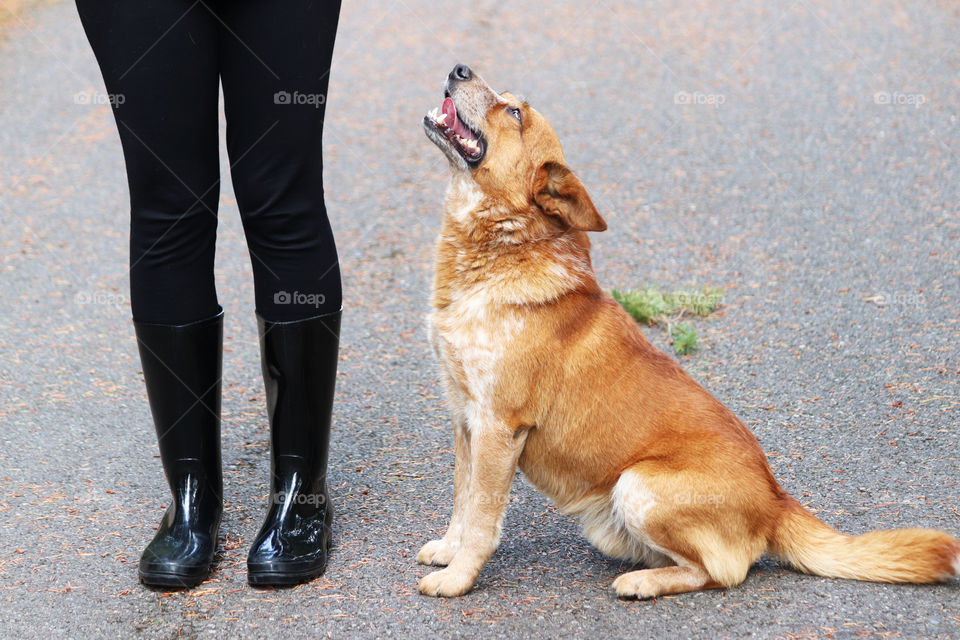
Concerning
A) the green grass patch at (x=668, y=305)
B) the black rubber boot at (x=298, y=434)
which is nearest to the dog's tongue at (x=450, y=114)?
the black rubber boot at (x=298, y=434)

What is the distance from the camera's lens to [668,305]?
5.08m

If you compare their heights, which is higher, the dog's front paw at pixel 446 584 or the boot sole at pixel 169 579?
the dog's front paw at pixel 446 584

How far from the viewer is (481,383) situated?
2867mm

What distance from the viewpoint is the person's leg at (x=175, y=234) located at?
8.60 feet

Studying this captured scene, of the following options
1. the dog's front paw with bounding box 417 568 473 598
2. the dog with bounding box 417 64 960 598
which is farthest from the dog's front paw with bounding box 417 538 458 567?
the dog's front paw with bounding box 417 568 473 598

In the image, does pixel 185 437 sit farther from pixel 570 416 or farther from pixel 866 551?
Answer: pixel 866 551

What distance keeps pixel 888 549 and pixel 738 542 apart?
1.38ft

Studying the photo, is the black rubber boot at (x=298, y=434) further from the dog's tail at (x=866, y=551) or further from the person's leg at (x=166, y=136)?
the dog's tail at (x=866, y=551)

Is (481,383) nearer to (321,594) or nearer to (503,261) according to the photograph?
(503,261)

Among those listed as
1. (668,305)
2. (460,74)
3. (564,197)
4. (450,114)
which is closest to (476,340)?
(564,197)

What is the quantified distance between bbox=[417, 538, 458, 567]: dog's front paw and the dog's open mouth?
122 cm

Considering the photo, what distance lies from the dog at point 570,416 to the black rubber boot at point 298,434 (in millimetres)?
352

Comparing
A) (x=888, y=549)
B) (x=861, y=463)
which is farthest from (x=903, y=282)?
(x=888, y=549)

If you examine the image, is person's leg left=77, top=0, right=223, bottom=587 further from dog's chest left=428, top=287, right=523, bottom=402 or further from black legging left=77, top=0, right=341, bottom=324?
dog's chest left=428, top=287, right=523, bottom=402
